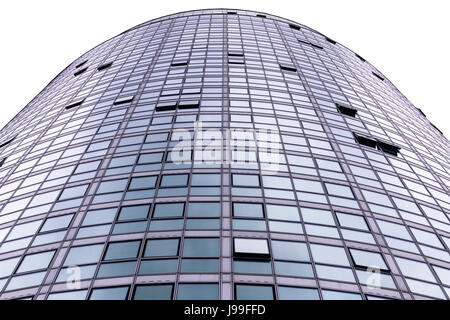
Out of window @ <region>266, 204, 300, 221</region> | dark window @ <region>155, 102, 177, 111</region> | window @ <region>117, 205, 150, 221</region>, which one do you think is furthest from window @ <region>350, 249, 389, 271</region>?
dark window @ <region>155, 102, 177, 111</region>

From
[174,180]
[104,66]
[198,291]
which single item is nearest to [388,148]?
[174,180]

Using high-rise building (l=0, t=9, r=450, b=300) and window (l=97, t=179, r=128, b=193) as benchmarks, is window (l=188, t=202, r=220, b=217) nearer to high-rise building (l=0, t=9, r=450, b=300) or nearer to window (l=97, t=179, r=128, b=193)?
high-rise building (l=0, t=9, r=450, b=300)

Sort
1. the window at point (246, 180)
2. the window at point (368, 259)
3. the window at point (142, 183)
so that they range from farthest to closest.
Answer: the window at point (142, 183), the window at point (246, 180), the window at point (368, 259)

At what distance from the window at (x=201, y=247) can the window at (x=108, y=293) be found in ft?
12.2

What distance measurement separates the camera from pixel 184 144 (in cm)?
3531

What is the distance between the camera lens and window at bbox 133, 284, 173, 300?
2211 cm

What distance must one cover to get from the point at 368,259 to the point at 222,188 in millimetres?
10016

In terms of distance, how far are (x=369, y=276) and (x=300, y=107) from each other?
837 inches

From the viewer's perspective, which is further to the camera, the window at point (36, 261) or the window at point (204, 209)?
the window at point (204, 209)

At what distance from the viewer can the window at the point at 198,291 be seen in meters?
22.0

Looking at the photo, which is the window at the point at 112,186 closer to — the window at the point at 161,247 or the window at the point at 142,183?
the window at the point at 142,183

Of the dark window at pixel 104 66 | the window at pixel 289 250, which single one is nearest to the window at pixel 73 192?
the window at pixel 289 250
